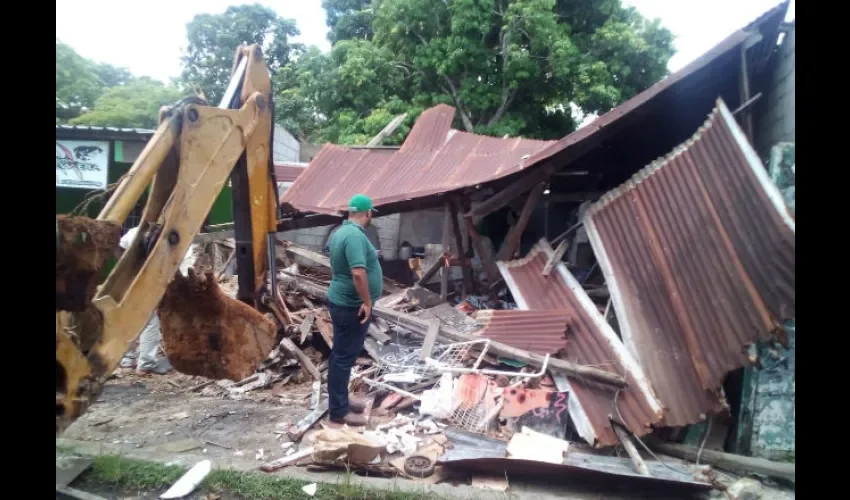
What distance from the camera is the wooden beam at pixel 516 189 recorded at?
5.63 meters

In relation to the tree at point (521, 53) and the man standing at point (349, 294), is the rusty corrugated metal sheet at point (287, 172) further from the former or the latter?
the man standing at point (349, 294)

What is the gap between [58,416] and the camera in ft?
8.05

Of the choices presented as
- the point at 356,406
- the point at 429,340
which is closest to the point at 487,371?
the point at 429,340

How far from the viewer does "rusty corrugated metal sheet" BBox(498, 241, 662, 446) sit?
4.04 meters

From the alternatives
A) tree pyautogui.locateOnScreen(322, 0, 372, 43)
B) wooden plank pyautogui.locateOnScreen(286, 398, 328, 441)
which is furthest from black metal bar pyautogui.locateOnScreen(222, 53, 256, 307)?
tree pyautogui.locateOnScreen(322, 0, 372, 43)

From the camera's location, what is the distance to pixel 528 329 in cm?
502

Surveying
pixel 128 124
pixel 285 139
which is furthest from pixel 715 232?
pixel 128 124

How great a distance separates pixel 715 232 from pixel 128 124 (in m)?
21.2

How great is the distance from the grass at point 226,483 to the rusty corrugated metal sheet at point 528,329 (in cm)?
195

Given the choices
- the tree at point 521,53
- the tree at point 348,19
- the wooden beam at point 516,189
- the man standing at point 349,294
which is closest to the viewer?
the man standing at point 349,294

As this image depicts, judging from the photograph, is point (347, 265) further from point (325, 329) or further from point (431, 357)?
point (325, 329)

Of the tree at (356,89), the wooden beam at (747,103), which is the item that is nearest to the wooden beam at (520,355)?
the wooden beam at (747,103)

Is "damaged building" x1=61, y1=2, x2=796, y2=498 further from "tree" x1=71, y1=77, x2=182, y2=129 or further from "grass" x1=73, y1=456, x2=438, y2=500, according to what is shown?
"tree" x1=71, y1=77, x2=182, y2=129
